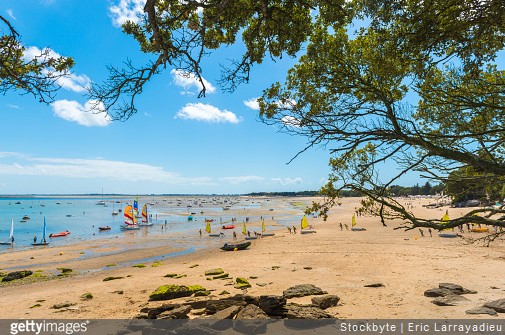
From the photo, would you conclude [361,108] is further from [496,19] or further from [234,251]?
[234,251]

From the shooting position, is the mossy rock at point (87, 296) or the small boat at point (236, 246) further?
the small boat at point (236, 246)

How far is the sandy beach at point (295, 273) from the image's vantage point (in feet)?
35.3

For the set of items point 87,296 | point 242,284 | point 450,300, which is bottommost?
point 87,296

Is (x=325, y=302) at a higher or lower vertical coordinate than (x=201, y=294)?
higher

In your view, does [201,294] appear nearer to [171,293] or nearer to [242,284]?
[171,293]

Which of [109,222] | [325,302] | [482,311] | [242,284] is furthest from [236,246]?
[109,222]

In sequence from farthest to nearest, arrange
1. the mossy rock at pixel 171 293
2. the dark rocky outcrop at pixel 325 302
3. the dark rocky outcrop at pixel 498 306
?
the mossy rock at pixel 171 293
the dark rocky outcrop at pixel 325 302
the dark rocky outcrop at pixel 498 306

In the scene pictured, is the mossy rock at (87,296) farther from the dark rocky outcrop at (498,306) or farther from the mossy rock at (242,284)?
the dark rocky outcrop at (498,306)

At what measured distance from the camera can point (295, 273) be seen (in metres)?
16.4

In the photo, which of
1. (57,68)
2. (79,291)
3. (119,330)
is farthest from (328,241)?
(57,68)

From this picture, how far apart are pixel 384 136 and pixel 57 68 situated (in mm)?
5876

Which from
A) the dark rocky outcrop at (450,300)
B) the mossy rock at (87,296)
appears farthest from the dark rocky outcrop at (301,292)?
the mossy rock at (87,296)

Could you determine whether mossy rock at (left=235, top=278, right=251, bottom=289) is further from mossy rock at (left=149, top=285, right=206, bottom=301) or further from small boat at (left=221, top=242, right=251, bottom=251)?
small boat at (left=221, top=242, right=251, bottom=251)

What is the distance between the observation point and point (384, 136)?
523 cm
